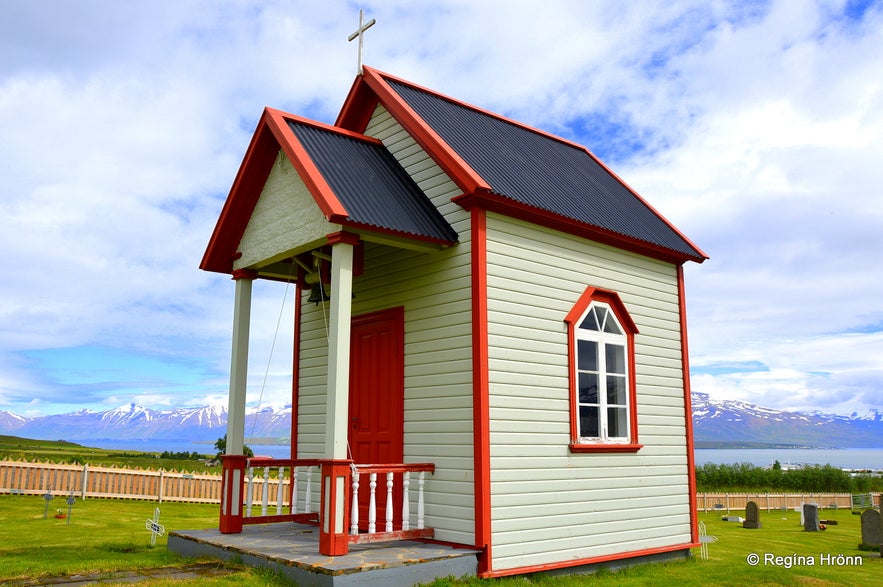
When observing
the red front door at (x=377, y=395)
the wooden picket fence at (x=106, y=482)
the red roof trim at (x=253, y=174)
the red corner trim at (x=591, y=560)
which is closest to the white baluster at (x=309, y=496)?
the red front door at (x=377, y=395)

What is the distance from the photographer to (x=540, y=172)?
37.6ft

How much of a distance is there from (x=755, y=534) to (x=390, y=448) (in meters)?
14.1

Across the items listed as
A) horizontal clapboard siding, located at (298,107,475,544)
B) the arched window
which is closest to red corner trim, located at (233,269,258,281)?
horizontal clapboard siding, located at (298,107,475,544)

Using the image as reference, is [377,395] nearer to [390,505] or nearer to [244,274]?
[390,505]

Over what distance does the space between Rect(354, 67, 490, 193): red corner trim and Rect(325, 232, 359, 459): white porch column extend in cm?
166

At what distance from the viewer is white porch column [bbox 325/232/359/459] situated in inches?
311

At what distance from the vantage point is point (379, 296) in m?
10.5

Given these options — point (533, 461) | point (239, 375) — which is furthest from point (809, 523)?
point (239, 375)

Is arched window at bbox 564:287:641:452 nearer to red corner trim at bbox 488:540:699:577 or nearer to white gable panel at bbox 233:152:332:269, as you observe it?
red corner trim at bbox 488:540:699:577

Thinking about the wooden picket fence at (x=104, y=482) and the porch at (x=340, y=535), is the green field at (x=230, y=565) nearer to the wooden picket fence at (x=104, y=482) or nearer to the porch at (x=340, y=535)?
the porch at (x=340, y=535)

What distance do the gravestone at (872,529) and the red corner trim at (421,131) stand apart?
42.0ft

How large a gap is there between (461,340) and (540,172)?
12.1 ft

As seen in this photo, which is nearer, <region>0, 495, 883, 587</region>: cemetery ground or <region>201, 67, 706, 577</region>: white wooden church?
<region>0, 495, 883, 587</region>: cemetery ground

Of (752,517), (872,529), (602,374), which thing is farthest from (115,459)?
(602,374)
